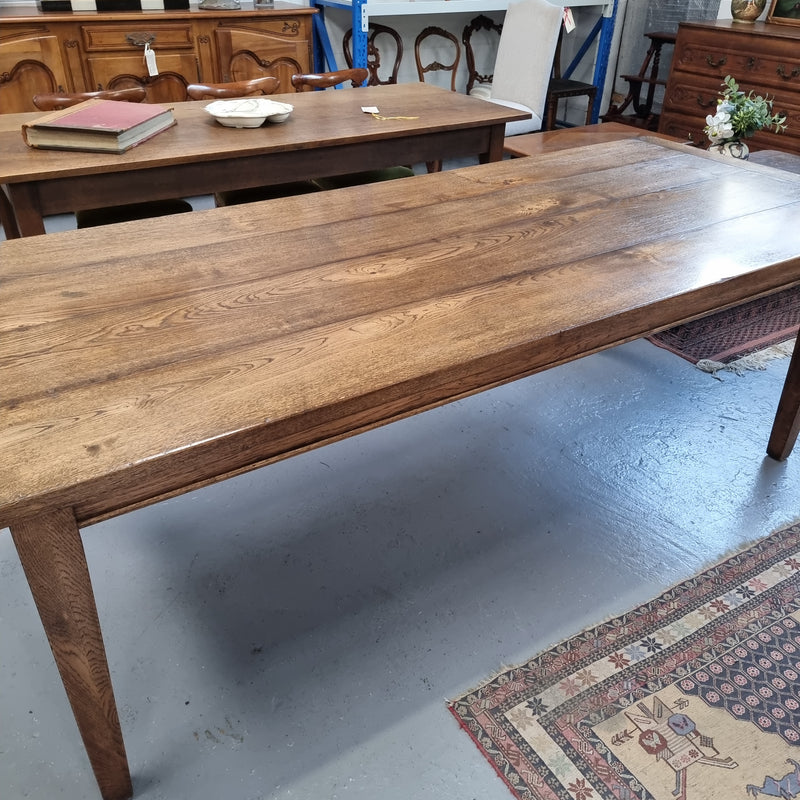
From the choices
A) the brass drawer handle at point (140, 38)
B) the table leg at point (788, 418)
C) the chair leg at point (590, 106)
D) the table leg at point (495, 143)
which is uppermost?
the brass drawer handle at point (140, 38)

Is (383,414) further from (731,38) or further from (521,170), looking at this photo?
(731,38)

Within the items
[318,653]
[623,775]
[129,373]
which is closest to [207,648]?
[318,653]

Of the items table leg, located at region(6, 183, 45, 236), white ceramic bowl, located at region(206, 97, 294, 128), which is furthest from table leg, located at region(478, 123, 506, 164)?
table leg, located at region(6, 183, 45, 236)

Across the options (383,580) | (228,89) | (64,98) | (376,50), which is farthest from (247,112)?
(376,50)

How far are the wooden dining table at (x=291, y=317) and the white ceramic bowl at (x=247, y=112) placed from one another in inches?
25.9

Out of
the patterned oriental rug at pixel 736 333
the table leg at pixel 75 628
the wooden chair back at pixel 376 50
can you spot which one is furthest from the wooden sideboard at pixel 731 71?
the table leg at pixel 75 628

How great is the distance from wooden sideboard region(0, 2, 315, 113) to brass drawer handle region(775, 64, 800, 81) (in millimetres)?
2443

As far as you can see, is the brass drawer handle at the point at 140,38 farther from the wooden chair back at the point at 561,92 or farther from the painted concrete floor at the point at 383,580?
the painted concrete floor at the point at 383,580

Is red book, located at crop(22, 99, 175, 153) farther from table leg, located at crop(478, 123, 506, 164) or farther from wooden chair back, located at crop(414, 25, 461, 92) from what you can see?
wooden chair back, located at crop(414, 25, 461, 92)

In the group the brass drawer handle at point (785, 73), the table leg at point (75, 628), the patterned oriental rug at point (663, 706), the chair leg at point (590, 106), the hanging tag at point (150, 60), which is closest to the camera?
the table leg at point (75, 628)

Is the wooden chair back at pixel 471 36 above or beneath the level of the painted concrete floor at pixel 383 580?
above

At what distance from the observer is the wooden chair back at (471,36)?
4.70 m

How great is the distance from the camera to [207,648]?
1.43 meters

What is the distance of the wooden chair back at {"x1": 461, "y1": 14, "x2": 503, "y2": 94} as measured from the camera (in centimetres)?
470
